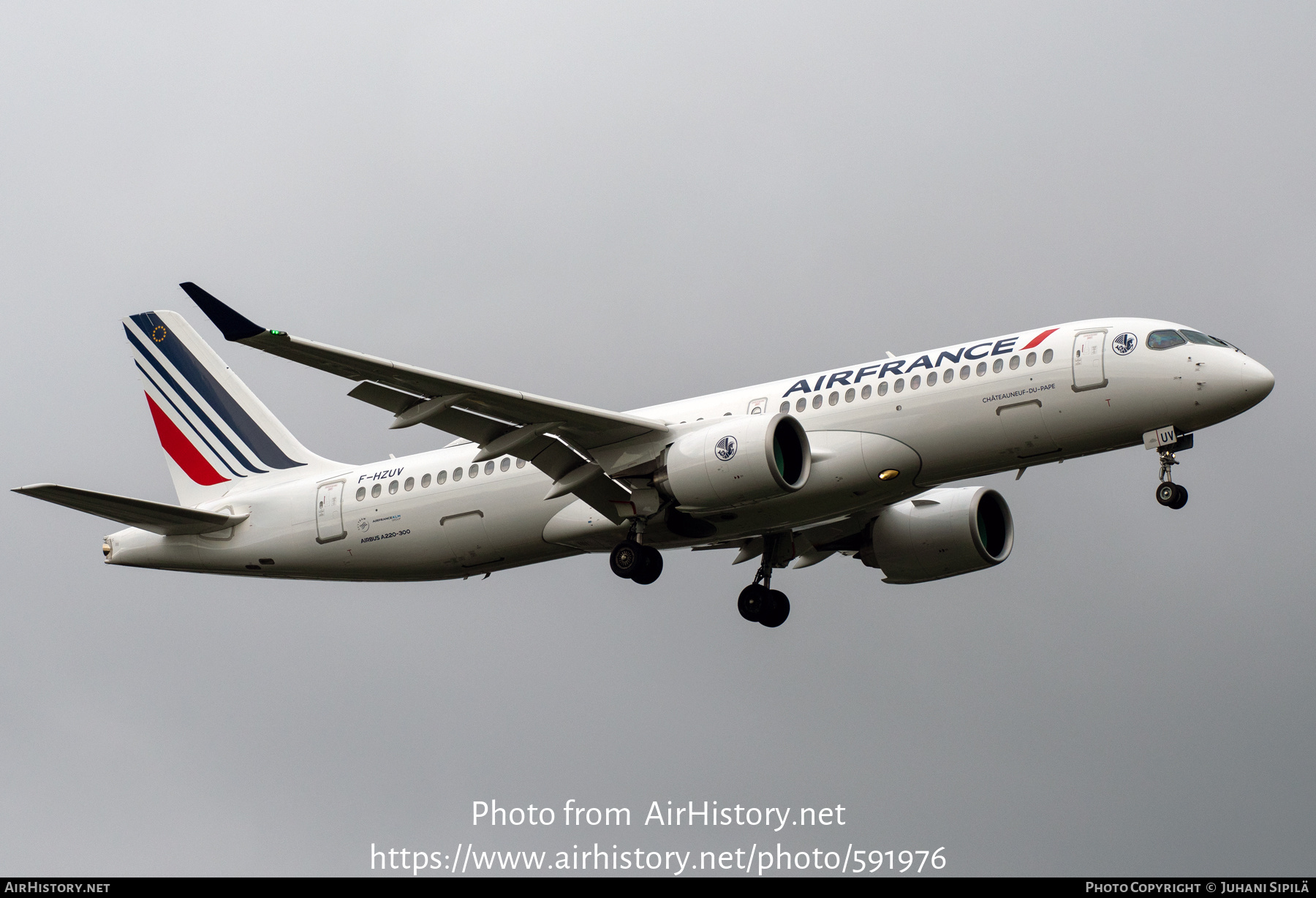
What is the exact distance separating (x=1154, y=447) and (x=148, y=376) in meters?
25.7

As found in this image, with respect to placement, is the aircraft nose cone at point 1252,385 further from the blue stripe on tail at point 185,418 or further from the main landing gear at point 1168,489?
the blue stripe on tail at point 185,418

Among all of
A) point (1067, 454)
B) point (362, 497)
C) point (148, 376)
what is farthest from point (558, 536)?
point (148, 376)

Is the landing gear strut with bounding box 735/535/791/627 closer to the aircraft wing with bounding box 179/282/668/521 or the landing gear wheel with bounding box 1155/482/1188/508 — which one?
the aircraft wing with bounding box 179/282/668/521

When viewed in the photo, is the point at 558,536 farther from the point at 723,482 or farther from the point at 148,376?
the point at 148,376

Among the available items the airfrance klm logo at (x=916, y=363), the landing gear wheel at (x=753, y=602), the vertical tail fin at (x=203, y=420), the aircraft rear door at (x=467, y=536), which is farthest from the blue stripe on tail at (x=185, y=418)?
the airfrance klm logo at (x=916, y=363)

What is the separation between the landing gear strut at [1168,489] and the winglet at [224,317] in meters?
17.3

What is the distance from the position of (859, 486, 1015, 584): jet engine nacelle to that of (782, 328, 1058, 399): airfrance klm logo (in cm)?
578

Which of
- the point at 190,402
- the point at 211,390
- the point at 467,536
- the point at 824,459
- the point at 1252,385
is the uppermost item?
the point at 211,390

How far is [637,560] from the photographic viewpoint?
1315 inches

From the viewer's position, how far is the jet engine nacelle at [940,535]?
3712 cm

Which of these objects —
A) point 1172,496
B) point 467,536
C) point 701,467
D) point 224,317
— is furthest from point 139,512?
point 1172,496

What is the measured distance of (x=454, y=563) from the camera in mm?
35625

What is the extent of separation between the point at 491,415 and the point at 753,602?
9462 mm

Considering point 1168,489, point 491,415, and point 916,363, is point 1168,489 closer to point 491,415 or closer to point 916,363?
point 916,363
